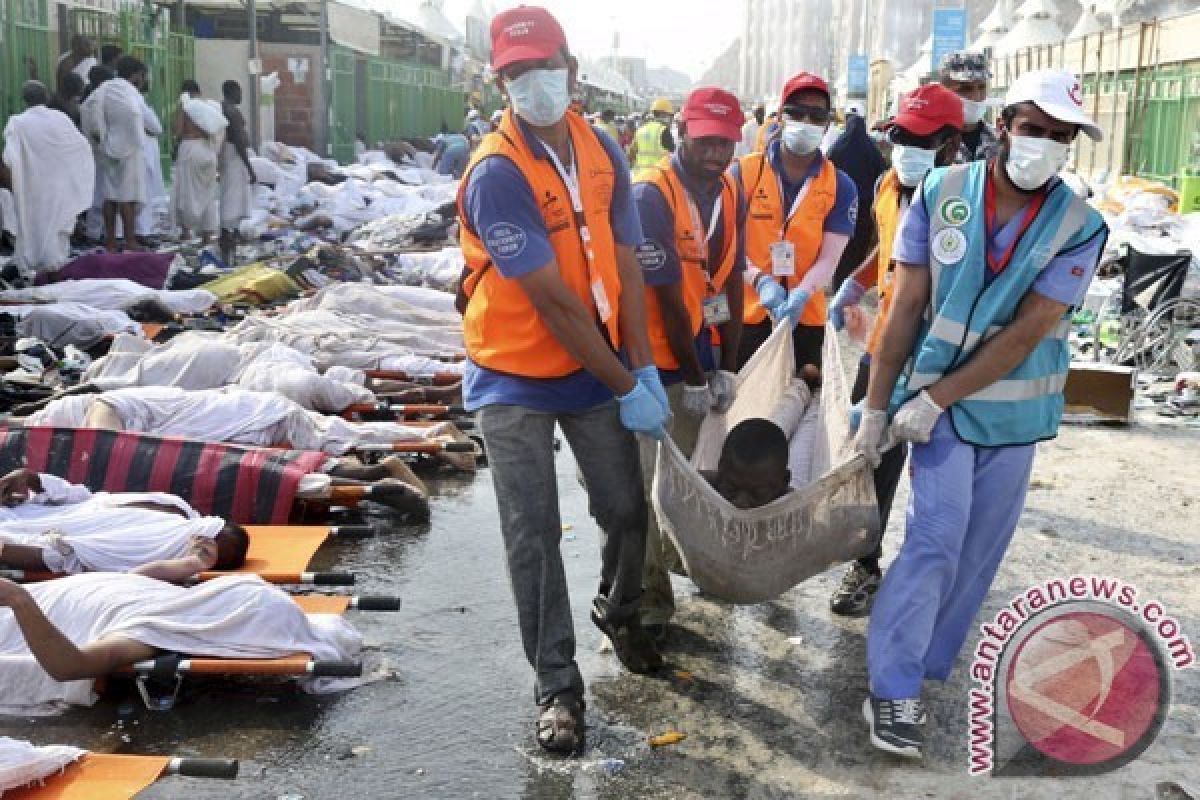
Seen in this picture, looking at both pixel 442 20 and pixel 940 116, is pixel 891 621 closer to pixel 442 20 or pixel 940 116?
pixel 940 116

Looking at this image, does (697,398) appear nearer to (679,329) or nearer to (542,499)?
Result: (679,329)

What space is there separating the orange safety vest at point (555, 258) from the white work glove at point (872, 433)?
2.62 feet

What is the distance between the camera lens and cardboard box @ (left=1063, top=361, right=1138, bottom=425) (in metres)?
7.66

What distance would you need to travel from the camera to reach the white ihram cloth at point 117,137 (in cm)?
1323

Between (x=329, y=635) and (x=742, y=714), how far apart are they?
4.19ft

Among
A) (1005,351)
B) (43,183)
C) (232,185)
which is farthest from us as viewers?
(232,185)

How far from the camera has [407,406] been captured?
23.6 ft

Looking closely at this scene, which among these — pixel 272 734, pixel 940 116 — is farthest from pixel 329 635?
pixel 940 116

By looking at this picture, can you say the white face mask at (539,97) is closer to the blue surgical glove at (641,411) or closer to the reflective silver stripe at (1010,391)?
the blue surgical glove at (641,411)

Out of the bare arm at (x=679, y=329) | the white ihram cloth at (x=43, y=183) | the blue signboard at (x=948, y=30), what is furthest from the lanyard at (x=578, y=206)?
the blue signboard at (x=948, y=30)

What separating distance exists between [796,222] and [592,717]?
236cm

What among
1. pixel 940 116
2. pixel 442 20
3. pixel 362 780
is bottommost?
pixel 362 780

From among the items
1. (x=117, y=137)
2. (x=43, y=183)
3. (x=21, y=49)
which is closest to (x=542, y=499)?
(x=43, y=183)

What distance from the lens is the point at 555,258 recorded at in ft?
11.4
